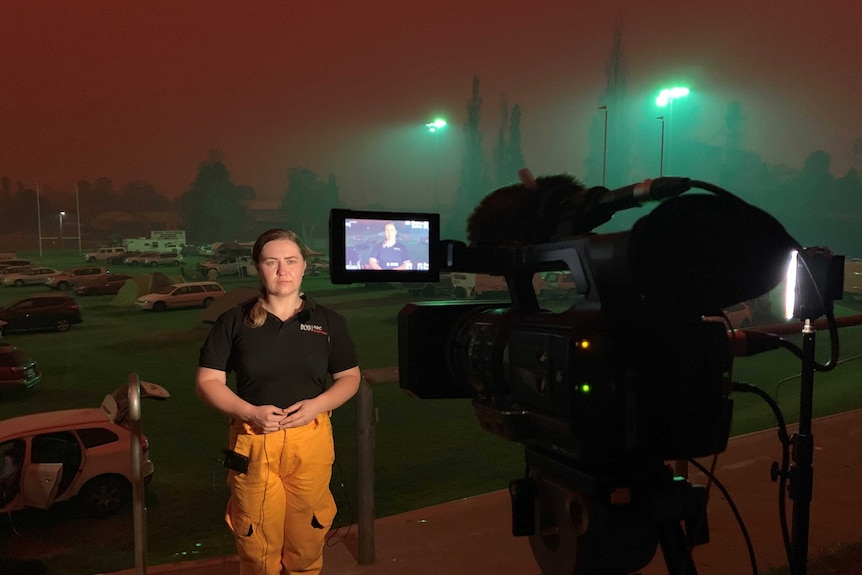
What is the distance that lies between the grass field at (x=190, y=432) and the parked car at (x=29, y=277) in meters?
0.15

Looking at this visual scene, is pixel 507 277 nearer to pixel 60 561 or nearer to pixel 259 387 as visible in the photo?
pixel 259 387

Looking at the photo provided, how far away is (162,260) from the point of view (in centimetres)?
1280

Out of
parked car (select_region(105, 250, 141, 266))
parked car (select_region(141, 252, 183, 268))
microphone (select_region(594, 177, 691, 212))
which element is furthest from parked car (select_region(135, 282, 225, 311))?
microphone (select_region(594, 177, 691, 212))

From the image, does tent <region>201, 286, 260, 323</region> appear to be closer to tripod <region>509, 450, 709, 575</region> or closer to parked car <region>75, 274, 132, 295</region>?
parked car <region>75, 274, 132, 295</region>

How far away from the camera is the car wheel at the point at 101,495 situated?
14.8 feet

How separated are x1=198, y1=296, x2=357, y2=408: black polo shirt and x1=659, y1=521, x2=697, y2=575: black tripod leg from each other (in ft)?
3.63

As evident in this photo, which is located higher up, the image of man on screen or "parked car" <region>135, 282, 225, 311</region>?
the image of man on screen

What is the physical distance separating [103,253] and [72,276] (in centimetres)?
78

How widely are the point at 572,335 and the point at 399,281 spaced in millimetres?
417

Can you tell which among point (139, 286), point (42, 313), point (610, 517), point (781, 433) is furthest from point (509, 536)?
point (139, 286)

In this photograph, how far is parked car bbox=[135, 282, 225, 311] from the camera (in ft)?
43.2

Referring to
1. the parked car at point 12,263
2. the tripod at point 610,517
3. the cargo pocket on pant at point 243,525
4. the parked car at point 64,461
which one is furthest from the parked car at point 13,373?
the tripod at point 610,517

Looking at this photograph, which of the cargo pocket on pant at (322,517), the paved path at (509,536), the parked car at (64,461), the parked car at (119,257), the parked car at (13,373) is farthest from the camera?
the parked car at (119,257)

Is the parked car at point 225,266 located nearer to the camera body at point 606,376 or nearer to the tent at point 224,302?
the tent at point 224,302
